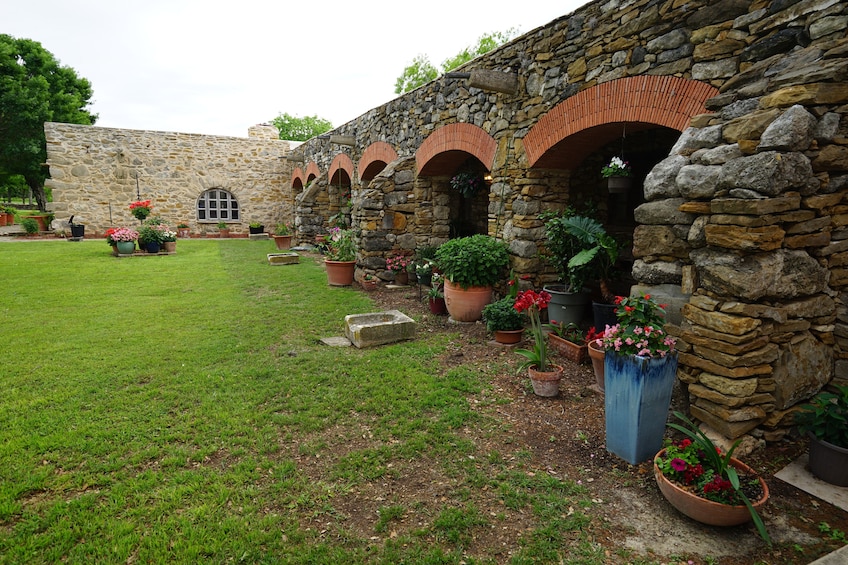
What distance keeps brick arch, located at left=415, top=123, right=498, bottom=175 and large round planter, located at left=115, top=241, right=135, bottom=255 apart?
8867mm

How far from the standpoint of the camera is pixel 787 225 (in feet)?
9.07

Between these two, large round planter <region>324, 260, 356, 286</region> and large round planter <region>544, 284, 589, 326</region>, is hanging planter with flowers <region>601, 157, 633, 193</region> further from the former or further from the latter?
large round planter <region>324, 260, 356, 286</region>

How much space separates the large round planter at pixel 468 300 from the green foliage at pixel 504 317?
68 centimetres

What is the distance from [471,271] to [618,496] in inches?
140

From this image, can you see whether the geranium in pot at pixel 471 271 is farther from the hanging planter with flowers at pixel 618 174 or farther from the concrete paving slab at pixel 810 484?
the concrete paving slab at pixel 810 484

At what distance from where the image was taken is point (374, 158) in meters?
10.4

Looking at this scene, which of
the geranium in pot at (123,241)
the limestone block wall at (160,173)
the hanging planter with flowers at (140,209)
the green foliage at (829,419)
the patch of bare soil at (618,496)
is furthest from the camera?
the limestone block wall at (160,173)

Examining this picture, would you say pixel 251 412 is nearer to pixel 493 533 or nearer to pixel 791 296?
pixel 493 533

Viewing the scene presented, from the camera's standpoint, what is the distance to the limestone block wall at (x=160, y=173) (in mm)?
16469

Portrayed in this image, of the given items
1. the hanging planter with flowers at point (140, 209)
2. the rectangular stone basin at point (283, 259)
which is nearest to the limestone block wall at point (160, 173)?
the hanging planter with flowers at point (140, 209)

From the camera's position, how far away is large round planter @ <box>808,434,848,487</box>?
255 centimetres

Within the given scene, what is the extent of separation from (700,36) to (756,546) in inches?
145

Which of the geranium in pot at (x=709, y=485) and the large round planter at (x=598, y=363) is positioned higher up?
the large round planter at (x=598, y=363)

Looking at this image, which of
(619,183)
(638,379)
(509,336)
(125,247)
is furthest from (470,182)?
(125,247)
